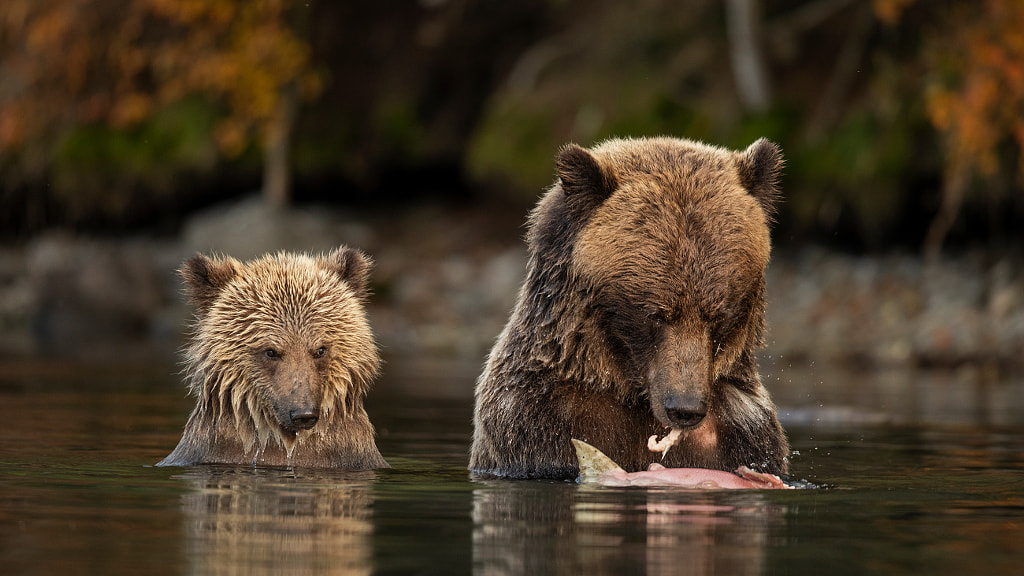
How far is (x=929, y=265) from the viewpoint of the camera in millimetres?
21672

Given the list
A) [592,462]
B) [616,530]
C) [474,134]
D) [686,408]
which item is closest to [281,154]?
[474,134]

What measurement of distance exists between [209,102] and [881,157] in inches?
548

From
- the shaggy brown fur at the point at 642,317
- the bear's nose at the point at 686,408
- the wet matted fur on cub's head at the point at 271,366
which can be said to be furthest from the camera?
the wet matted fur on cub's head at the point at 271,366

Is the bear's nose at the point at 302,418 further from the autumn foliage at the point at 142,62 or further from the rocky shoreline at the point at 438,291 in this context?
the autumn foliage at the point at 142,62

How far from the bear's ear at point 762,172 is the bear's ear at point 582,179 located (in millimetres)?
718

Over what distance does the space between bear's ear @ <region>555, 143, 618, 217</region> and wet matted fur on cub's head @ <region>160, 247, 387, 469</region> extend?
77.5 inches

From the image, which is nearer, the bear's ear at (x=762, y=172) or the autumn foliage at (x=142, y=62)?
the bear's ear at (x=762, y=172)

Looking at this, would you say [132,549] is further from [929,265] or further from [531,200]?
[531,200]

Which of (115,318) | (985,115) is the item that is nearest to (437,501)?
(985,115)

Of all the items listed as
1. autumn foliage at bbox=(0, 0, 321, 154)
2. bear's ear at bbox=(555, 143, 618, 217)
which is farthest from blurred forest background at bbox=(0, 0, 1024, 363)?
bear's ear at bbox=(555, 143, 618, 217)

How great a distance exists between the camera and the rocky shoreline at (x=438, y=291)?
20.5 meters

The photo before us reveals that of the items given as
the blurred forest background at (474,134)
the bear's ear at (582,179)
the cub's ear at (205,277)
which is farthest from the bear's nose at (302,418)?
the blurred forest background at (474,134)

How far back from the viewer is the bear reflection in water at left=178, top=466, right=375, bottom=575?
523cm

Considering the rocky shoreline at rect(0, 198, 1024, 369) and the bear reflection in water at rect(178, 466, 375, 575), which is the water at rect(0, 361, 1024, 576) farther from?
the rocky shoreline at rect(0, 198, 1024, 369)
